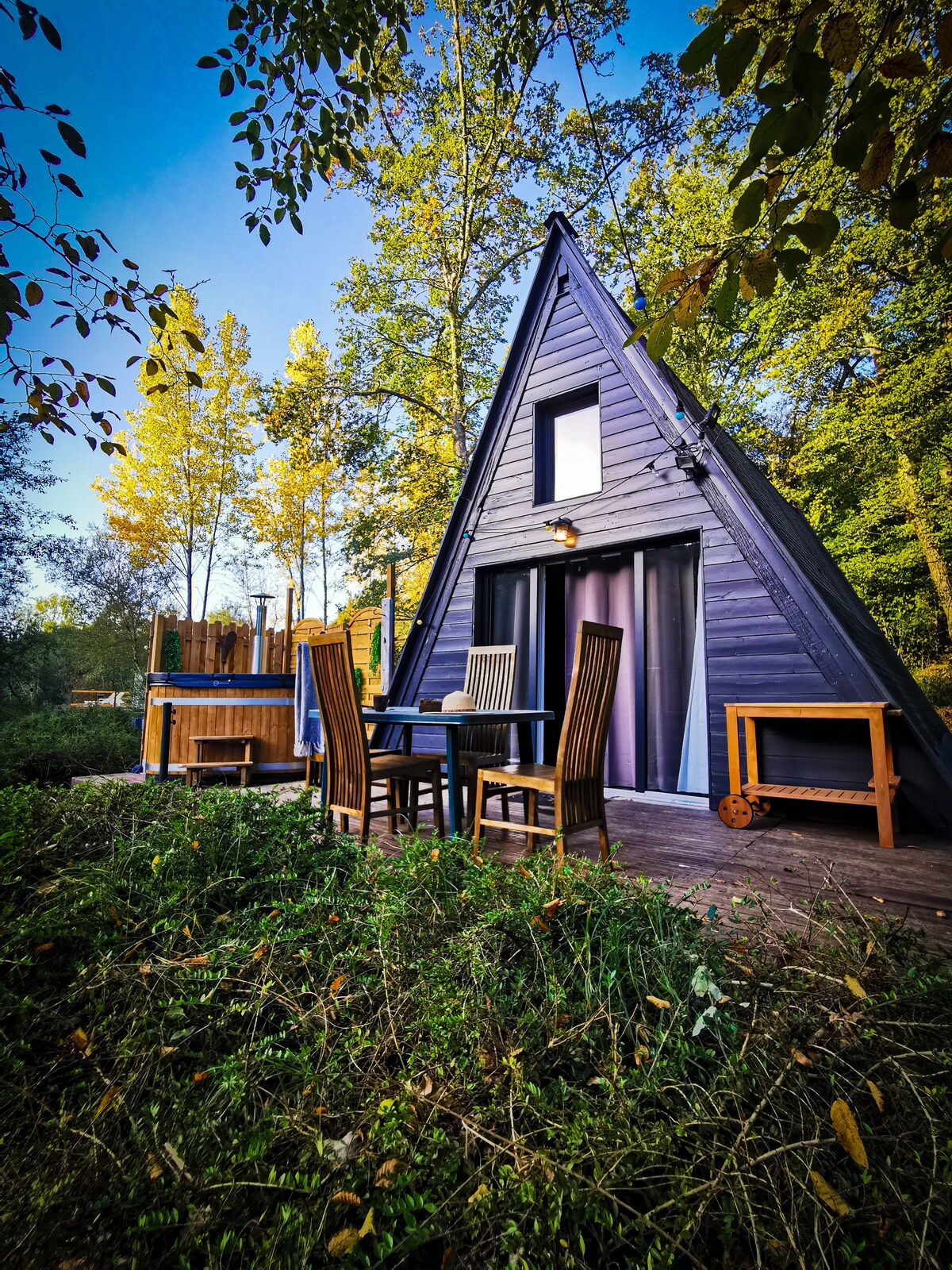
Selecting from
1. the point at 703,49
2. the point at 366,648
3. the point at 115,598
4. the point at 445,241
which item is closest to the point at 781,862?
the point at 703,49

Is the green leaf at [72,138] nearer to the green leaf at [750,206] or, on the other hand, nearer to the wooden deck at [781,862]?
the green leaf at [750,206]

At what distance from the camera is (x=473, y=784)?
3.74 metres

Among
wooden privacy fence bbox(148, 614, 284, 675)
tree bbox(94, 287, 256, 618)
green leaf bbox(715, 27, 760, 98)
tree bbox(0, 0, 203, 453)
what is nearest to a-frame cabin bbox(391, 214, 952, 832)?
wooden privacy fence bbox(148, 614, 284, 675)

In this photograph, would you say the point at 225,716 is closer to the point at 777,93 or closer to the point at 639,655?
the point at 639,655

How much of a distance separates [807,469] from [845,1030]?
11.8 metres

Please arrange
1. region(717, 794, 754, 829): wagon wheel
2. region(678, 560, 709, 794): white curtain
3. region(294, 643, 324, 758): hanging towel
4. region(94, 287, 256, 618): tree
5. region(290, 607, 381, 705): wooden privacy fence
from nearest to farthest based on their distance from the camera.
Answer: region(717, 794, 754, 829): wagon wheel
region(678, 560, 709, 794): white curtain
region(294, 643, 324, 758): hanging towel
region(290, 607, 381, 705): wooden privacy fence
region(94, 287, 256, 618): tree

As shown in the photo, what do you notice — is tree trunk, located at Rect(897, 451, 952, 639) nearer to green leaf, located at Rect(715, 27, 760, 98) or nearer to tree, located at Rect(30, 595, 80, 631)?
green leaf, located at Rect(715, 27, 760, 98)

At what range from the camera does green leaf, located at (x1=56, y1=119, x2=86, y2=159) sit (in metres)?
1.39

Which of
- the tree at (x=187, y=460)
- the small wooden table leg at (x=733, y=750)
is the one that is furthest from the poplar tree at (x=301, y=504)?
the small wooden table leg at (x=733, y=750)

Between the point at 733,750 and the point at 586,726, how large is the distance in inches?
69.6

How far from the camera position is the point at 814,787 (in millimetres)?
3957

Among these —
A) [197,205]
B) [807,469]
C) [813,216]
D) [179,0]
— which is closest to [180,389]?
[197,205]

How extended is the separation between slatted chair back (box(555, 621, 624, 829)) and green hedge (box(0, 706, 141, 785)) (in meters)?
3.13

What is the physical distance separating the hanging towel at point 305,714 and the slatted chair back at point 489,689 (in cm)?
137
